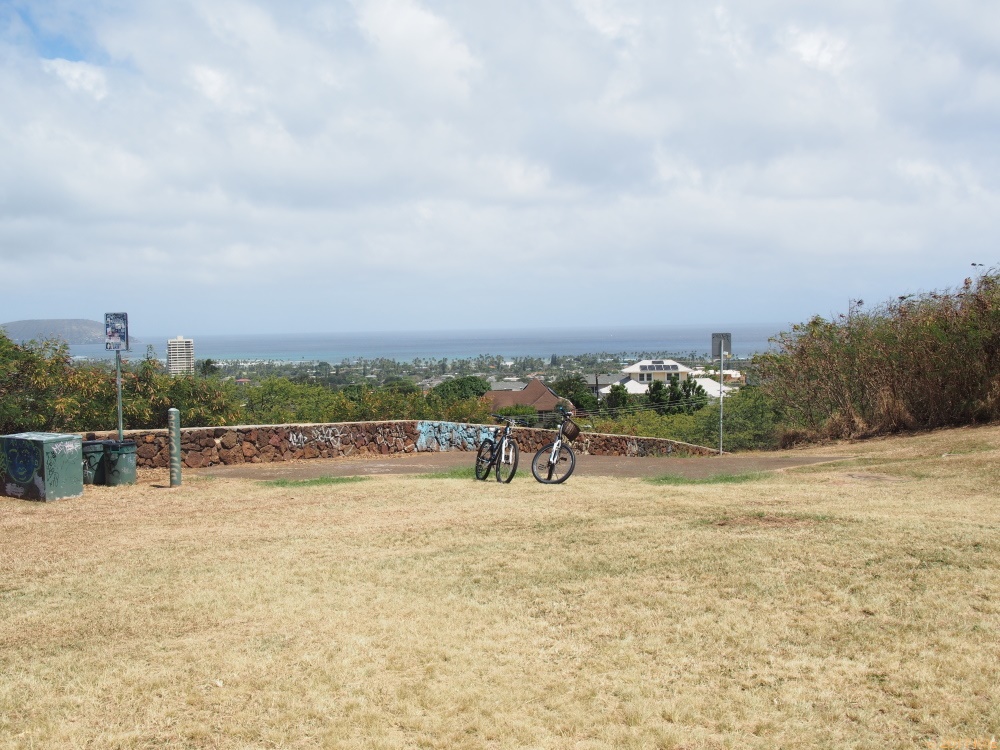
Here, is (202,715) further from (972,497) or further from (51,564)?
(972,497)

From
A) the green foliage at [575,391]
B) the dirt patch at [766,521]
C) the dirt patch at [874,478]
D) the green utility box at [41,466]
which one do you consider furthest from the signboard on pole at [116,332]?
the green foliage at [575,391]

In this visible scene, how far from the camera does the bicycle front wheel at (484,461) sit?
13.8m

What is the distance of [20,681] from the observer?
5.23 meters

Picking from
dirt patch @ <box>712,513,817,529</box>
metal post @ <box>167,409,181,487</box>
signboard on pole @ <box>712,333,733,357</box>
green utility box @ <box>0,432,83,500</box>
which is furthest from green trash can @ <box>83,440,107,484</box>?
signboard on pole @ <box>712,333,733,357</box>

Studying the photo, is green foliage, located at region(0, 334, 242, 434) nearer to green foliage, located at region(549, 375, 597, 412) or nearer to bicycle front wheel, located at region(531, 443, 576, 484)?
bicycle front wheel, located at region(531, 443, 576, 484)

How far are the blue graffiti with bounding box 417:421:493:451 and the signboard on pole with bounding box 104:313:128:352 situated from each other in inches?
287

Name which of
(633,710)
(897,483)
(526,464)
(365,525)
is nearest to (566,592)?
(633,710)

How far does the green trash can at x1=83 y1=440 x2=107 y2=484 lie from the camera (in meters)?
13.1

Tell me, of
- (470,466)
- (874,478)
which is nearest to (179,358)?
(470,466)

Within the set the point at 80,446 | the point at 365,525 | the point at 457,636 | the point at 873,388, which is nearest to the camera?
the point at 457,636

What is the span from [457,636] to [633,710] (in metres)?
1.58

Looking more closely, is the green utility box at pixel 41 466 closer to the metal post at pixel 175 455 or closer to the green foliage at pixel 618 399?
the metal post at pixel 175 455

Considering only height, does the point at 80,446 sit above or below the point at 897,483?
above

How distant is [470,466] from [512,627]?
35.0ft
